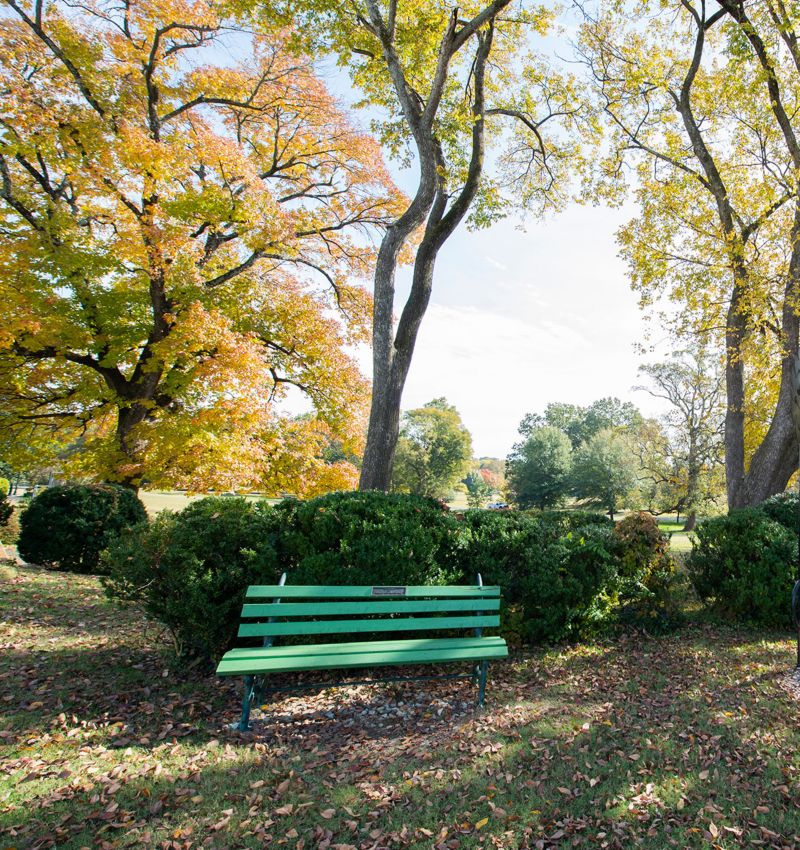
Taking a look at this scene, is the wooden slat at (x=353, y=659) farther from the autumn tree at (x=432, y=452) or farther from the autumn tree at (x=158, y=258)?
the autumn tree at (x=432, y=452)

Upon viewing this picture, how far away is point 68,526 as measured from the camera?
946cm

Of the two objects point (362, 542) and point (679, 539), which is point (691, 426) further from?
point (362, 542)

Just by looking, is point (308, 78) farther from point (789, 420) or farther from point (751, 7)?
point (789, 420)

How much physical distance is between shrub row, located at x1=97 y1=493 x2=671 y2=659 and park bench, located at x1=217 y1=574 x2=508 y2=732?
0.96 feet

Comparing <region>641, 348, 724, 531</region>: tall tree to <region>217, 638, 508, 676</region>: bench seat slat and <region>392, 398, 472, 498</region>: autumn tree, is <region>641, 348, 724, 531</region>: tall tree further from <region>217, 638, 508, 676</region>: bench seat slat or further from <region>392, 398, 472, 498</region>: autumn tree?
<region>217, 638, 508, 676</region>: bench seat slat

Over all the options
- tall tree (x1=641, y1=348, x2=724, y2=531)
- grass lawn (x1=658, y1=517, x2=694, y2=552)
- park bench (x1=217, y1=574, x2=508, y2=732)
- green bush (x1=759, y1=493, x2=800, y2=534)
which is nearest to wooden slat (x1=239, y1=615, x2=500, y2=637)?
park bench (x1=217, y1=574, x2=508, y2=732)

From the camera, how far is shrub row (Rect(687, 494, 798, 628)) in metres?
6.32

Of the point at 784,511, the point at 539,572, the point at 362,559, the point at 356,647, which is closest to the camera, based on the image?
the point at 356,647

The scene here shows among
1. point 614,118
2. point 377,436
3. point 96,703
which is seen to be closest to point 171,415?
point 377,436

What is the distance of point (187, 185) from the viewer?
1277 cm

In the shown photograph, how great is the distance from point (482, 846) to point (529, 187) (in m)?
11.8

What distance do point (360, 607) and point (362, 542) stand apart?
616 millimetres

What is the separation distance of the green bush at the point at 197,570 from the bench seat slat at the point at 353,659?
0.85 metres

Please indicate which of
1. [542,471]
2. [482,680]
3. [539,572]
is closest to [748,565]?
[539,572]
